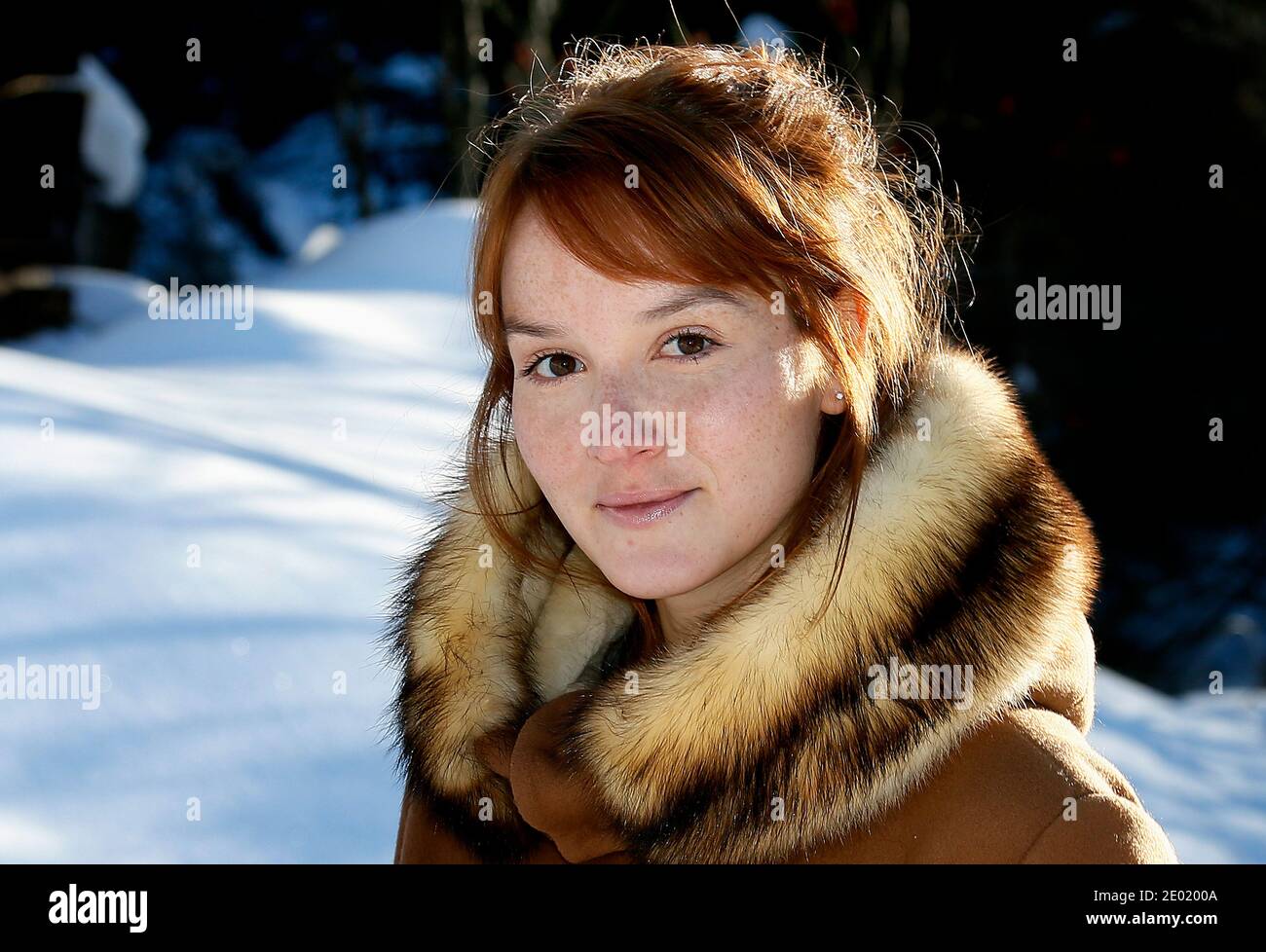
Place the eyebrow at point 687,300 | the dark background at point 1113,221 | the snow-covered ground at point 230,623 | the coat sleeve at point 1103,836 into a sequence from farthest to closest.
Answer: the dark background at point 1113,221 → the snow-covered ground at point 230,623 → the eyebrow at point 687,300 → the coat sleeve at point 1103,836

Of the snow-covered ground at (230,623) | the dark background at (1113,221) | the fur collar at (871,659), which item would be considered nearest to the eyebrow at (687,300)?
the fur collar at (871,659)

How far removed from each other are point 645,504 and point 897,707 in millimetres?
346

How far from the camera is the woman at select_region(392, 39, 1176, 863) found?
1.17 meters

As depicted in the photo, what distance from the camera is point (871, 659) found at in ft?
3.83

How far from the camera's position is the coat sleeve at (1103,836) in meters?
1.08

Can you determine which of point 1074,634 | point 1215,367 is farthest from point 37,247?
point 1074,634

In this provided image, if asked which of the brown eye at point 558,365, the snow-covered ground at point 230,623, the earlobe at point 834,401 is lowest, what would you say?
the snow-covered ground at point 230,623

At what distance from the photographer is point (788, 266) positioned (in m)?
1.26

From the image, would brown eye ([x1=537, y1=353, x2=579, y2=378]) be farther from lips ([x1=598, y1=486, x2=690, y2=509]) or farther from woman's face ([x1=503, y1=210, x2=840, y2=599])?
lips ([x1=598, y1=486, x2=690, y2=509])

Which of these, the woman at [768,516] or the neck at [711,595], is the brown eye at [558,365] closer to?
the woman at [768,516]

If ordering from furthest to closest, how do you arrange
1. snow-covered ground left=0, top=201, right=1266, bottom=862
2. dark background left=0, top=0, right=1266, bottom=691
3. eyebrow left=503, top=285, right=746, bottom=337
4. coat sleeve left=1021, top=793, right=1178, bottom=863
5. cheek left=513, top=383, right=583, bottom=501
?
dark background left=0, top=0, right=1266, bottom=691, snow-covered ground left=0, top=201, right=1266, bottom=862, cheek left=513, top=383, right=583, bottom=501, eyebrow left=503, top=285, right=746, bottom=337, coat sleeve left=1021, top=793, right=1178, bottom=863

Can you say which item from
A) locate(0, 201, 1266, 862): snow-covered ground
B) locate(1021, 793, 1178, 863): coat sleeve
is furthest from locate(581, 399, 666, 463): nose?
Answer: locate(0, 201, 1266, 862): snow-covered ground

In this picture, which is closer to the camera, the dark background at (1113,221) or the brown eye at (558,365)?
the brown eye at (558,365)
